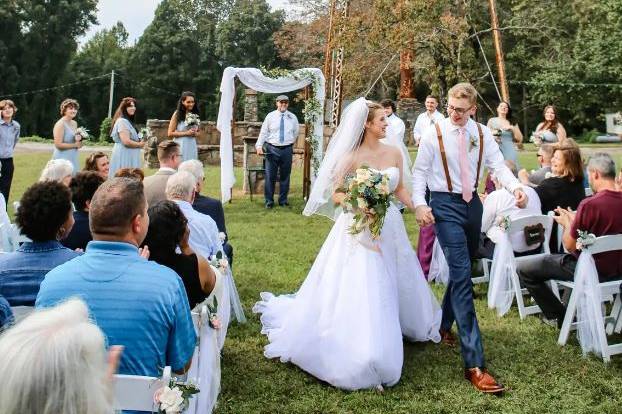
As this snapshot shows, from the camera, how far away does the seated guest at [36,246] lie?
3.26 m

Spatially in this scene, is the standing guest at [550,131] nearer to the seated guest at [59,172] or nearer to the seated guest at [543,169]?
the seated guest at [543,169]

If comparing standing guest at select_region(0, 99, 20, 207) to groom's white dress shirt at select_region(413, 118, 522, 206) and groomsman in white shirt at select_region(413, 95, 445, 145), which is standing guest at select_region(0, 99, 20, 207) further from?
groom's white dress shirt at select_region(413, 118, 522, 206)

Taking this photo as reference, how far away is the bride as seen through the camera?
4.55 metres

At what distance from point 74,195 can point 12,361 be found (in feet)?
11.3

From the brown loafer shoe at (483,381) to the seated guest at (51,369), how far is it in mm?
3523

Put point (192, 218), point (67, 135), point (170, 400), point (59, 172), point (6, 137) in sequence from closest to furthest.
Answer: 1. point (170, 400)
2. point (192, 218)
3. point (59, 172)
4. point (67, 135)
5. point (6, 137)

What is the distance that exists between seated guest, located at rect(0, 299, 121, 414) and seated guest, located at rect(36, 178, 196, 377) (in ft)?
3.70

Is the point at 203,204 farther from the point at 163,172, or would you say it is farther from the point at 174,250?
the point at 174,250

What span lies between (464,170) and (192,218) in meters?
2.05

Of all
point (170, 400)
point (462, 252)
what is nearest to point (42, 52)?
point (462, 252)

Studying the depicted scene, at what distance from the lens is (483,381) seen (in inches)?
177

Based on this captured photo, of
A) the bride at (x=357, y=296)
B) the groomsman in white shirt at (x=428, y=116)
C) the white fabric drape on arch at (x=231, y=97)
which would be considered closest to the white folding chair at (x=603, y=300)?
the bride at (x=357, y=296)

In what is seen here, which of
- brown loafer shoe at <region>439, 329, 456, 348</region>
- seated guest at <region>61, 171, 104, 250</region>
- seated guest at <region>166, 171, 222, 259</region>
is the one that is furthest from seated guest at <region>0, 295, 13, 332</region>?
brown loafer shoe at <region>439, 329, 456, 348</region>

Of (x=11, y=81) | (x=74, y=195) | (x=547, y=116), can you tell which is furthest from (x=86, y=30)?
(x=74, y=195)
